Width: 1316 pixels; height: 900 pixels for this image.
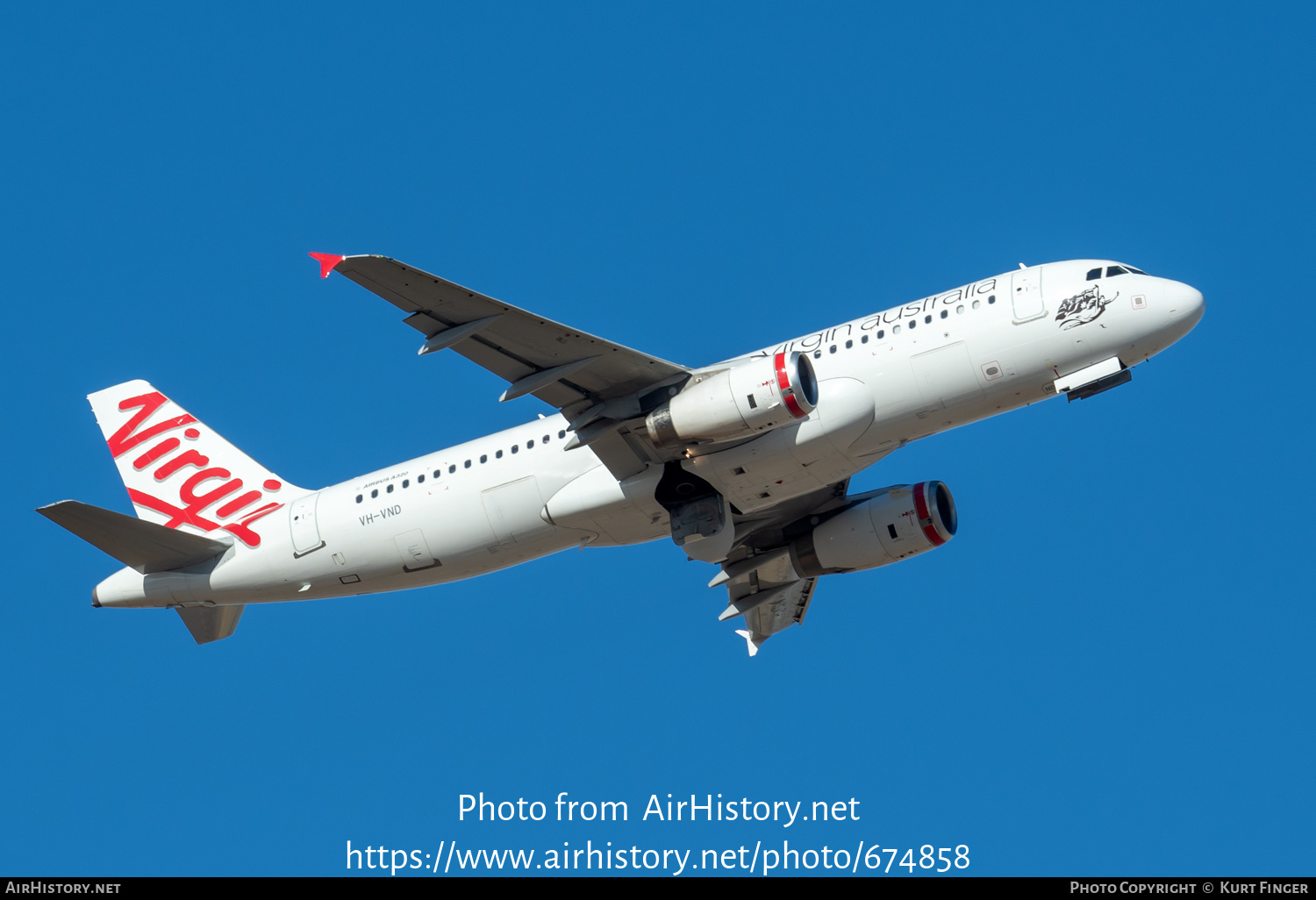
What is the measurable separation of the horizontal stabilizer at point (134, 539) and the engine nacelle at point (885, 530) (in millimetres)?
16736

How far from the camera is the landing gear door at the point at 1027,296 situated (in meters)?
35.6

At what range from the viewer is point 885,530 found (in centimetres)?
4212

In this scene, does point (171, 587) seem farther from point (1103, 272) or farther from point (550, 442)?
point (1103, 272)

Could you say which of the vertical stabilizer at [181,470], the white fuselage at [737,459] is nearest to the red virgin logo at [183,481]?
the vertical stabilizer at [181,470]

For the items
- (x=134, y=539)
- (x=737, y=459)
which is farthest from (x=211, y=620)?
(x=737, y=459)

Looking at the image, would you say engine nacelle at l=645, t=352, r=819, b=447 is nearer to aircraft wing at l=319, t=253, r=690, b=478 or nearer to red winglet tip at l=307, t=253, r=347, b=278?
aircraft wing at l=319, t=253, r=690, b=478

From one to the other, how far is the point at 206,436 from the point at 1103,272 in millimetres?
25877

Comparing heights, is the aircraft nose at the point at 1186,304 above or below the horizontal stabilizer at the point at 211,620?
above

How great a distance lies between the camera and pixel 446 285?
32.4m

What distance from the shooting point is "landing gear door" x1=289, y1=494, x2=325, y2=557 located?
4044 cm

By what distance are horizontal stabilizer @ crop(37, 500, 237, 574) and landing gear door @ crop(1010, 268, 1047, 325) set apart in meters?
21.9

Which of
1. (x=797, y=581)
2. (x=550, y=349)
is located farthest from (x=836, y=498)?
(x=550, y=349)

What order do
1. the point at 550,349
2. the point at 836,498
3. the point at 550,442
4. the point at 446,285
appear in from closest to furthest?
the point at 446,285 < the point at 550,349 < the point at 550,442 < the point at 836,498

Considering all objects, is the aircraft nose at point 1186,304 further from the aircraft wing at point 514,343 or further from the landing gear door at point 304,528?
the landing gear door at point 304,528
